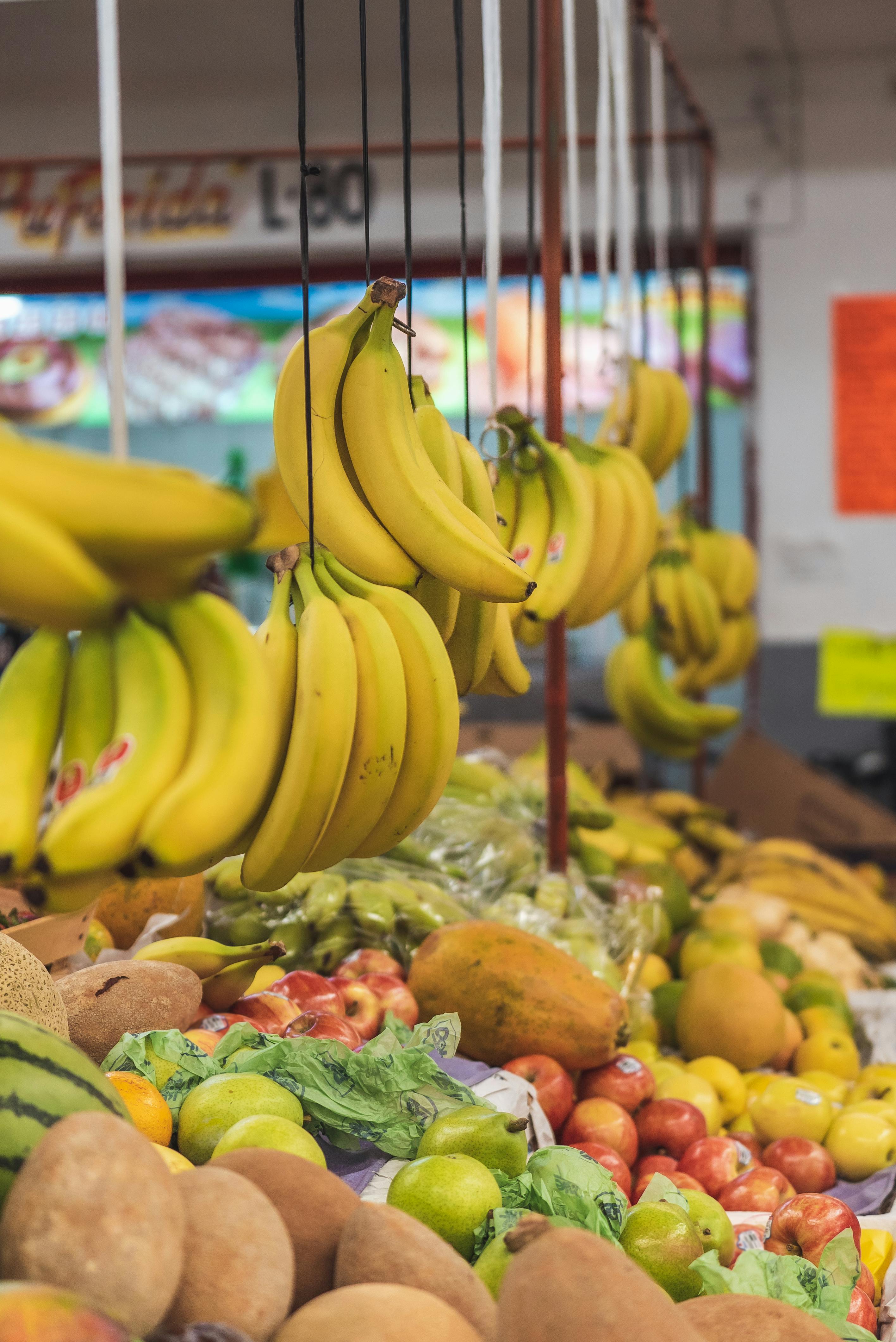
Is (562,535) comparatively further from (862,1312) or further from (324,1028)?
(862,1312)

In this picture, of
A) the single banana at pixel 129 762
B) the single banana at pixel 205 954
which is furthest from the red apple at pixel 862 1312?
the single banana at pixel 129 762

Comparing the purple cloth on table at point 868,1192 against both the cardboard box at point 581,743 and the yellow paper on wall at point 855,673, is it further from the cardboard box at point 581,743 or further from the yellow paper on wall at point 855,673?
the yellow paper on wall at point 855,673

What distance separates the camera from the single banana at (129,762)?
0.88m

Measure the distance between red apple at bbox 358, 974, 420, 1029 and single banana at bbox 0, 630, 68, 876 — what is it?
1.00m

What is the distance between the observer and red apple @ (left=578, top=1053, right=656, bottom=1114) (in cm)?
191

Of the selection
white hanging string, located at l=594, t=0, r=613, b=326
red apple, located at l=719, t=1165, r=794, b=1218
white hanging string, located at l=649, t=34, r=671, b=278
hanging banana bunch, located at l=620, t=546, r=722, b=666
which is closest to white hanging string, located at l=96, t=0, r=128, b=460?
red apple, located at l=719, t=1165, r=794, b=1218

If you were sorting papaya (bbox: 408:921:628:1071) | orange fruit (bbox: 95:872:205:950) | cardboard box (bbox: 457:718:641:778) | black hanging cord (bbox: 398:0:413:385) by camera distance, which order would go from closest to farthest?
black hanging cord (bbox: 398:0:413:385) < papaya (bbox: 408:921:628:1071) < orange fruit (bbox: 95:872:205:950) < cardboard box (bbox: 457:718:641:778)

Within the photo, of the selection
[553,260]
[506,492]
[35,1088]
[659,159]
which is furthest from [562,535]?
[659,159]

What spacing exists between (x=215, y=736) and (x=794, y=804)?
10.9 ft

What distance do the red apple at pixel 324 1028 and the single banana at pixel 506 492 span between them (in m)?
0.78

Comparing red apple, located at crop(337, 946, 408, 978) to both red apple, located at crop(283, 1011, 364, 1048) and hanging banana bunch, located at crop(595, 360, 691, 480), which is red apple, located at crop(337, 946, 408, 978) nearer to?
red apple, located at crop(283, 1011, 364, 1048)

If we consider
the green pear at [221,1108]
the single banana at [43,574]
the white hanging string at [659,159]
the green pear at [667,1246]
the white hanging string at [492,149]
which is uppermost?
the white hanging string at [659,159]

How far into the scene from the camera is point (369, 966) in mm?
2000

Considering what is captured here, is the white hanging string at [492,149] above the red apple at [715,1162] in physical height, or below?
above
